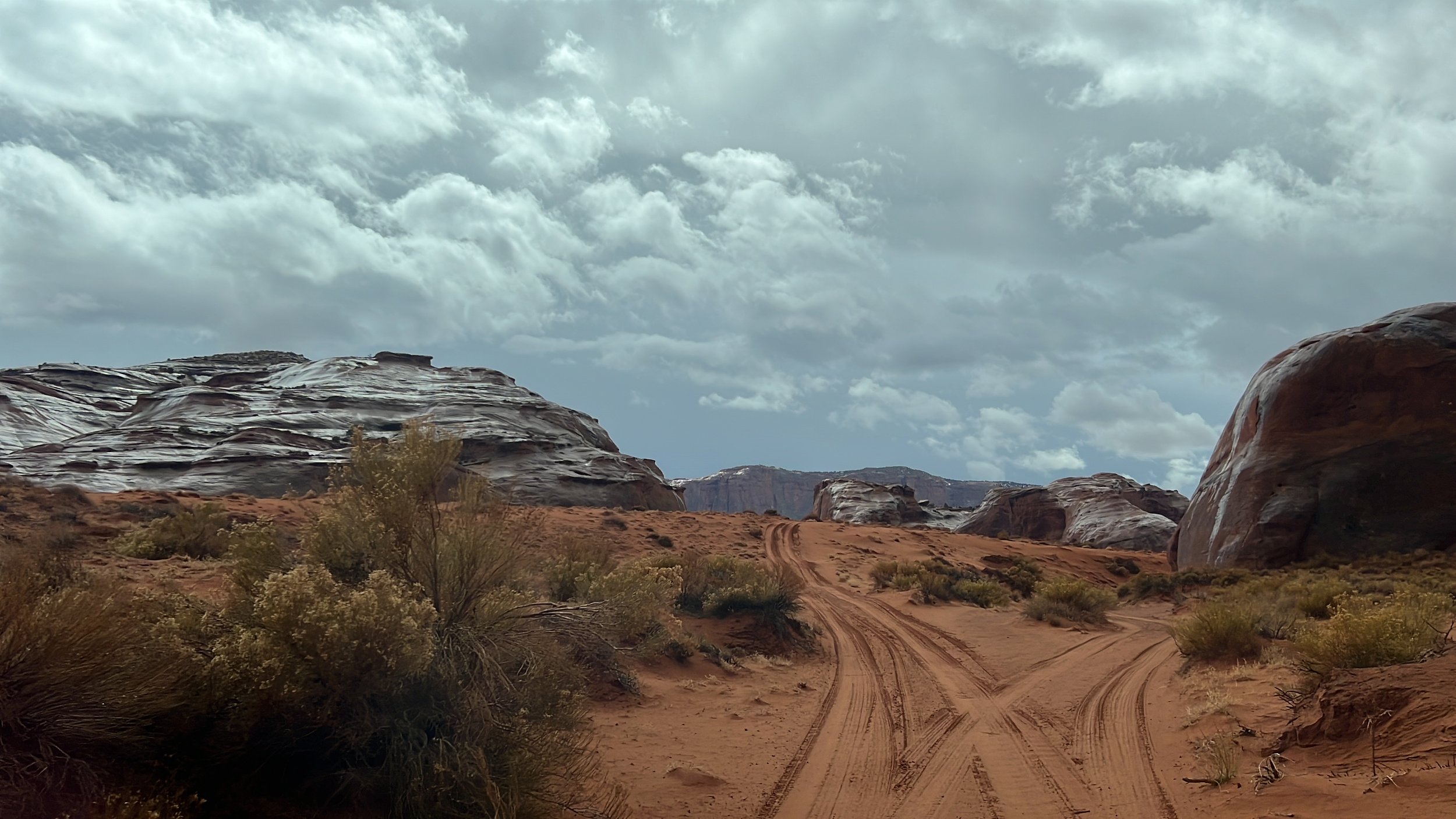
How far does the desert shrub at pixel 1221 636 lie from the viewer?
34.8 ft

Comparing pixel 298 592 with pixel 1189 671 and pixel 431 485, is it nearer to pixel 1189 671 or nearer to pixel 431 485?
pixel 431 485

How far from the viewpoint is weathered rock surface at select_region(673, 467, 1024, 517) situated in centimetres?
16725

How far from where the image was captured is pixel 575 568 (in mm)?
11750

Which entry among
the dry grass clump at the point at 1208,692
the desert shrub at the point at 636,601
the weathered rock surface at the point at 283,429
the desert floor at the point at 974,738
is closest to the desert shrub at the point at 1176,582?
the desert floor at the point at 974,738

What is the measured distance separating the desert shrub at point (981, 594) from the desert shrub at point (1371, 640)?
1155 centimetres

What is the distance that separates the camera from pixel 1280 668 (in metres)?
9.37

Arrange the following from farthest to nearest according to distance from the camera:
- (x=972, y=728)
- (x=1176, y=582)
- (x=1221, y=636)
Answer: (x=1176, y=582) < (x=1221, y=636) < (x=972, y=728)

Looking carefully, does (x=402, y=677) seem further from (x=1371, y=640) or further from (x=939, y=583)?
(x=939, y=583)

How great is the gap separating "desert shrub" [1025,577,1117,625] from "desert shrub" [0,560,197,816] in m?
15.9

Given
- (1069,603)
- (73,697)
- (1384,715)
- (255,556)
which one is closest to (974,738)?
(1384,715)

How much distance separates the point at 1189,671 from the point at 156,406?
52.9 m

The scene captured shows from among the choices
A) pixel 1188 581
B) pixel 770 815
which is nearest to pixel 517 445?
pixel 1188 581

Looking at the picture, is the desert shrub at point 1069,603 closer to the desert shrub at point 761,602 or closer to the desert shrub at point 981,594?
the desert shrub at point 981,594

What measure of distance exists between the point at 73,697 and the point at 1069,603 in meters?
17.7
